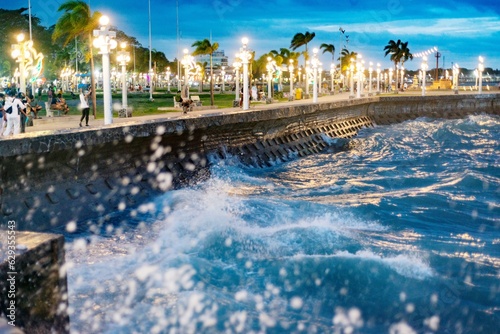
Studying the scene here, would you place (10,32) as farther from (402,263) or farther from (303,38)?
(402,263)

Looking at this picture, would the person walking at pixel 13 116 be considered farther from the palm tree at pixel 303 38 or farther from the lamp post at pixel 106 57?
the palm tree at pixel 303 38

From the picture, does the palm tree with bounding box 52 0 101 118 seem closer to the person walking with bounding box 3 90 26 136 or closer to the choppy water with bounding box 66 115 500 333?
the person walking with bounding box 3 90 26 136

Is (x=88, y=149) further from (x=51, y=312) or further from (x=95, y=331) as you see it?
(x=51, y=312)

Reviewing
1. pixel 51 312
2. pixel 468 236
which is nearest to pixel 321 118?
pixel 468 236

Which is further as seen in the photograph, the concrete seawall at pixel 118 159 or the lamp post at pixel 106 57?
the lamp post at pixel 106 57

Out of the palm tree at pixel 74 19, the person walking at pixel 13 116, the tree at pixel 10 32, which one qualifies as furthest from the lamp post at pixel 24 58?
the tree at pixel 10 32

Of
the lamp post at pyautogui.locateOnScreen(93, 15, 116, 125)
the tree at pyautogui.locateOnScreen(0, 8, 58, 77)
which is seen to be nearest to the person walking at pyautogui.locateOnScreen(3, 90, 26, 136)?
the lamp post at pyautogui.locateOnScreen(93, 15, 116, 125)

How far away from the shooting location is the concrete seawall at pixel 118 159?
1109 cm

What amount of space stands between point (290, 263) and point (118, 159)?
549 centimetres

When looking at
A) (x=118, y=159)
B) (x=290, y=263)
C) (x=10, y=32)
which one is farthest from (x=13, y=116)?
(x=10, y=32)

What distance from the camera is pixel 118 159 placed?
1396 centimetres

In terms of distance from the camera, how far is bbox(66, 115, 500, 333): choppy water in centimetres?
808

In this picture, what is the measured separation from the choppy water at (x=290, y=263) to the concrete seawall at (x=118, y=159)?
0.60m

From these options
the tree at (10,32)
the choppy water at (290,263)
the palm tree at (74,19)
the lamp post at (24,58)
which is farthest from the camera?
the tree at (10,32)
